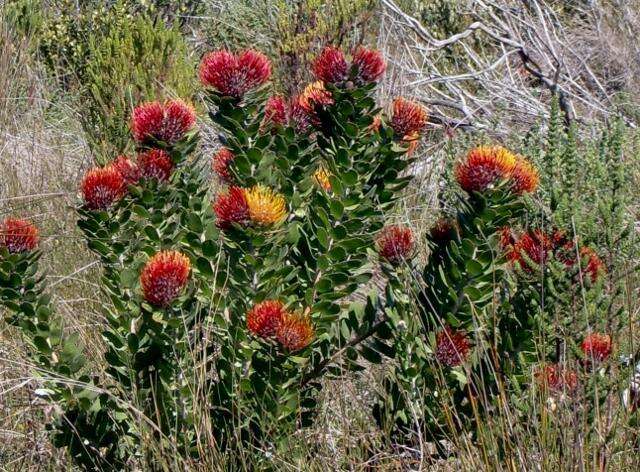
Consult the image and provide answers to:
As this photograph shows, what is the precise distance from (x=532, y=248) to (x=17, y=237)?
1237mm

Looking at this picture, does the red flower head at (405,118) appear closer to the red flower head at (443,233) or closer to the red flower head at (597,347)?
the red flower head at (443,233)

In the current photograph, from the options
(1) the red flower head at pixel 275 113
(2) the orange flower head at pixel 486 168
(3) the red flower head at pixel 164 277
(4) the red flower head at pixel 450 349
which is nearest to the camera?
(3) the red flower head at pixel 164 277

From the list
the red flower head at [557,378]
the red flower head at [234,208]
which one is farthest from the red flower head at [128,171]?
the red flower head at [557,378]

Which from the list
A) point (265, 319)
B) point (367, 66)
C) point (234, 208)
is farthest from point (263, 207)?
point (367, 66)

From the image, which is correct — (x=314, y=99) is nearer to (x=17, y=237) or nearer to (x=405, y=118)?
(x=405, y=118)

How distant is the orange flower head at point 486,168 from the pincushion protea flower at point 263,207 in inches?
17.8

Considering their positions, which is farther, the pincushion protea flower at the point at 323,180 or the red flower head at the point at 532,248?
the pincushion protea flower at the point at 323,180

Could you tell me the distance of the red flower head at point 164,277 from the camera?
7.01 ft

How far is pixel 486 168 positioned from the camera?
2.29 m

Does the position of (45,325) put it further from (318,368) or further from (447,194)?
(447,194)

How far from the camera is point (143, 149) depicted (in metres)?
2.45

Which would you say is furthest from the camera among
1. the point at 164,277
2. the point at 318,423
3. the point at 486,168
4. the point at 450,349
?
the point at 318,423

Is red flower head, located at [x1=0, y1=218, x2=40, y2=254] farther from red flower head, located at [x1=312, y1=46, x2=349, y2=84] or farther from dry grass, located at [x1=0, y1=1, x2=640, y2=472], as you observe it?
red flower head, located at [x1=312, y1=46, x2=349, y2=84]

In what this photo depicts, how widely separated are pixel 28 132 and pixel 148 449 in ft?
11.5
